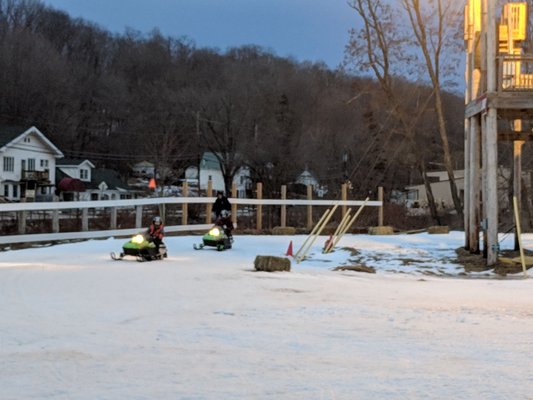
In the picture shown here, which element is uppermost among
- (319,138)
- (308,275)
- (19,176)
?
(319,138)

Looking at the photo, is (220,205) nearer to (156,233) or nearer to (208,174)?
(156,233)

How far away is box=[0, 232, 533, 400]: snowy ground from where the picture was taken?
4430mm

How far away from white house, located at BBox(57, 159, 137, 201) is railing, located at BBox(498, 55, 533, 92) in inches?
2200

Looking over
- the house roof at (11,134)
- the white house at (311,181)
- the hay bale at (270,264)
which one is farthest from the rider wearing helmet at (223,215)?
the house roof at (11,134)

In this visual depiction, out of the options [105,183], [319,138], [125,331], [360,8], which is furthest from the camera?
[105,183]

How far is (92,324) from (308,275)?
235 inches

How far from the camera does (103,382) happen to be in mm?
4461

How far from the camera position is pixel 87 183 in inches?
2889

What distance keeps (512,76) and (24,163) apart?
2172 inches

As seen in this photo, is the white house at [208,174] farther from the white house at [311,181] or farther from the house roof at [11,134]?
the house roof at [11,134]

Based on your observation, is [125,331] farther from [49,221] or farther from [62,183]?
[62,183]

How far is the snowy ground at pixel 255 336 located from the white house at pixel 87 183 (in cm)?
5736

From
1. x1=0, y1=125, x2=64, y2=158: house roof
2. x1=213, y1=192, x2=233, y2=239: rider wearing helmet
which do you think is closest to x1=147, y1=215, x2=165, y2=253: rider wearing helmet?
x1=213, y1=192, x2=233, y2=239: rider wearing helmet

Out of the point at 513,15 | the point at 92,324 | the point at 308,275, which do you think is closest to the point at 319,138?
the point at 513,15
